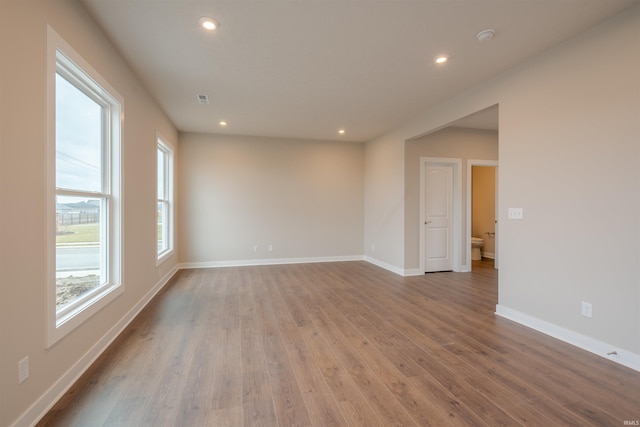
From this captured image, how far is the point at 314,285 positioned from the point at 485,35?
12.1 ft

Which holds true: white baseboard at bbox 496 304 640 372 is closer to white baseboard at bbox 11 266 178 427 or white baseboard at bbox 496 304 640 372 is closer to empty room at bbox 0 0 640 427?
empty room at bbox 0 0 640 427

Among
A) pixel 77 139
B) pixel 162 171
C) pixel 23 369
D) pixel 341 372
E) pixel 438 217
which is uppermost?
pixel 162 171

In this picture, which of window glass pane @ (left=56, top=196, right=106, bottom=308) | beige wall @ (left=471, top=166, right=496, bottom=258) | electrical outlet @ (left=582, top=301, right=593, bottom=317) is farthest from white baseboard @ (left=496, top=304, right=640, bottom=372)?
window glass pane @ (left=56, top=196, right=106, bottom=308)

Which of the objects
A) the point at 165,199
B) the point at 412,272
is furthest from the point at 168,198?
the point at 412,272

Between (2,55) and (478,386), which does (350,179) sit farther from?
(2,55)

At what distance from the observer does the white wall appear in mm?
2193

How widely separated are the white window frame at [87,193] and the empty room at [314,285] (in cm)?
2

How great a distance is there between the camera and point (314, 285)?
452 cm

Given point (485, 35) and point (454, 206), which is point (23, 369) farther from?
point (454, 206)

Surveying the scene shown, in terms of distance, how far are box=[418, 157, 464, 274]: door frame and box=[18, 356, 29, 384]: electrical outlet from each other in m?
5.03

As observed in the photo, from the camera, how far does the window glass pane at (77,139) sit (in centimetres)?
198

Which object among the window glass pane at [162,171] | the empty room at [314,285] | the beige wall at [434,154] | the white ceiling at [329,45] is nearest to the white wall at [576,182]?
the empty room at [314,285]

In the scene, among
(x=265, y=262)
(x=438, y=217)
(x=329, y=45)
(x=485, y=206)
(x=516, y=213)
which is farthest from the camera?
(x=485, y=206)

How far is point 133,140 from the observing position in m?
3.15
